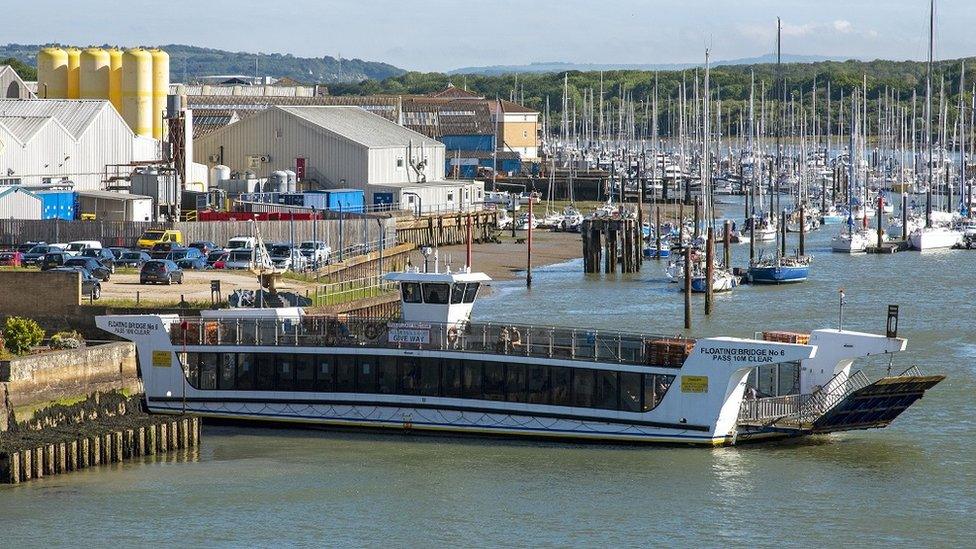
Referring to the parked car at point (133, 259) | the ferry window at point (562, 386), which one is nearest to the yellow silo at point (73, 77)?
the parked car at point (133, 259)

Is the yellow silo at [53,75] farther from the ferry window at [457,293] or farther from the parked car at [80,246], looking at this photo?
the ferry window at [457,293]

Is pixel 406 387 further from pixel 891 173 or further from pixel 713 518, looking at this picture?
pixel 891 173

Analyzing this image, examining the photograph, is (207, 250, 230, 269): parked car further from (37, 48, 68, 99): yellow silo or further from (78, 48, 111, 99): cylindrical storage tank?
(37, 48, 68, 99): yellow silo

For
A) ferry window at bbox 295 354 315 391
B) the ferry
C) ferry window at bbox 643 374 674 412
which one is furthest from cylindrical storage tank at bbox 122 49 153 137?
ferry window at bbox 643 374 674 412

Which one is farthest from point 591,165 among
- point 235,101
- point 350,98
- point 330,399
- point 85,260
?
point 330,399

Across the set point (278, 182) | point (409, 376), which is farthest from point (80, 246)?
point (409, 376)

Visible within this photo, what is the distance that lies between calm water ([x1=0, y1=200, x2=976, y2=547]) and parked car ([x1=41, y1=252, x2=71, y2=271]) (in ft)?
70.0

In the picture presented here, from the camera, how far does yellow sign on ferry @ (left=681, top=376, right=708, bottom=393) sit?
145 feet

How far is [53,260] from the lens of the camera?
68438 mm

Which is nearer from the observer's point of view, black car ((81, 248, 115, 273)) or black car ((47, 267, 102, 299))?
black car ((47, 267, 102, 299))

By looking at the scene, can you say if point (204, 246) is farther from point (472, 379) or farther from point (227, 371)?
point (472, 379)

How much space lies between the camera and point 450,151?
16038 cm

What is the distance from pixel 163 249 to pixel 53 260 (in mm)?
8019

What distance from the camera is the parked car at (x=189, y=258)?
7019 cm
